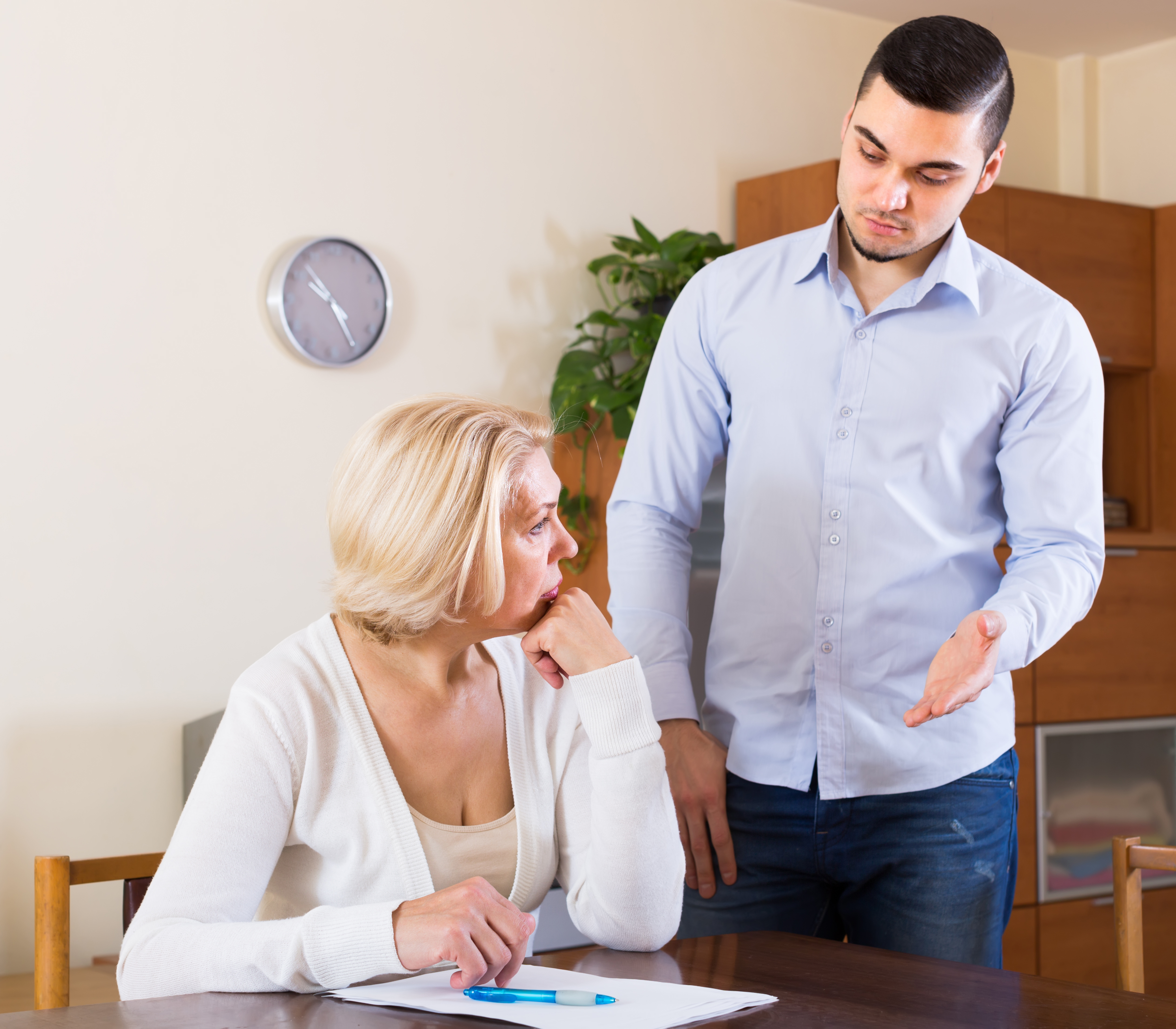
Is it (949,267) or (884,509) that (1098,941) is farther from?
(949,267)

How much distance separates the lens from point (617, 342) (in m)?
3.30

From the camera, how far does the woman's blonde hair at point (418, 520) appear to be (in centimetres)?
135

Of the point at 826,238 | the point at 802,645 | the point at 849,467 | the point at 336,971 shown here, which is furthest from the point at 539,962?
the point at 826,238

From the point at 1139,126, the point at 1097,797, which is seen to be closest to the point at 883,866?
the point at 1097,797

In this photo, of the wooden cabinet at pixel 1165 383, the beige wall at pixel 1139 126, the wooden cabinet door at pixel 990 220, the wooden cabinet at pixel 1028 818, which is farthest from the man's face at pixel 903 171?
the beige wall at pixel 1139 126

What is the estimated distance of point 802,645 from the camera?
1.65 metres

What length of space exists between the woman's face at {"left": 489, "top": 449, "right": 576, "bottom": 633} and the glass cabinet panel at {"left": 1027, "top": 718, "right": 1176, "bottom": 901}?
7.31ft

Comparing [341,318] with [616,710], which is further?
[341,318]

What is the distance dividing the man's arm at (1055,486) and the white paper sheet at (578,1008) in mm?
507

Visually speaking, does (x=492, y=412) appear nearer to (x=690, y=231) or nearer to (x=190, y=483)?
(x=190, y=483)

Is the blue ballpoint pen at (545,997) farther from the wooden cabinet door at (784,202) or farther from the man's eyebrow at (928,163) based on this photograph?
the wooden cabinet door at (784,202)

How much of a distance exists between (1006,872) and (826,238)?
81 cm

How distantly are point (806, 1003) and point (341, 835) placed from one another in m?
0.48

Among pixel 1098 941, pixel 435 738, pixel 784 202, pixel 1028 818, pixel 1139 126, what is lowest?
pixel 1098 941
